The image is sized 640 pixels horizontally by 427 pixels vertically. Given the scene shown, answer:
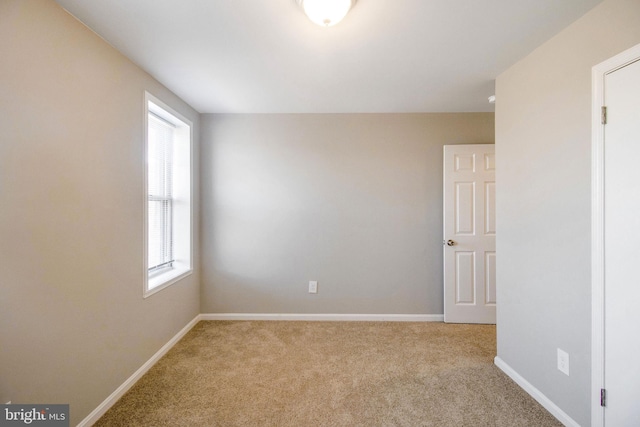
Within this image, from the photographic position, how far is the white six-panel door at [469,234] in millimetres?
3129

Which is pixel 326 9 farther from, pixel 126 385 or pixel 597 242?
pixel 126 385

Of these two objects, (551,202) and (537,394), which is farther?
(537,394)

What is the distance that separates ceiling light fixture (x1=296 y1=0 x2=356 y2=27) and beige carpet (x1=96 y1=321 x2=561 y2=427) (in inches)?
91.3

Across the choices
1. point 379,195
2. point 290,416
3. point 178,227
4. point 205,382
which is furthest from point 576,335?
point 178,227

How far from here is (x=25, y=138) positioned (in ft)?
4.39

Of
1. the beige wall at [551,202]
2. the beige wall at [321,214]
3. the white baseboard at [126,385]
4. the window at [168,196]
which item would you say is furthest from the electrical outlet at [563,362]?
the window at [168,196]

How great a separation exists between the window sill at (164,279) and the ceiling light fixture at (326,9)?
2270 mm

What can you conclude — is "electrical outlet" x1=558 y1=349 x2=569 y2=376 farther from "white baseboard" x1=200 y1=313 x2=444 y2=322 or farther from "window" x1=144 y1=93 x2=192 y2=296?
"window" x1=144 y1=93 x2=192 y2=296

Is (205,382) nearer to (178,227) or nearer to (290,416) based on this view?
(290,416)

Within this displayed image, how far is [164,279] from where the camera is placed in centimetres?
258

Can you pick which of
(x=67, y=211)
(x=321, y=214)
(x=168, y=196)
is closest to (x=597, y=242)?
(x=321, y=214)

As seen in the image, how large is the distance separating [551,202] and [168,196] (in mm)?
3281

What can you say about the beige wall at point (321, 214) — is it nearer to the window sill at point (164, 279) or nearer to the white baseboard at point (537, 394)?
the window sill at point (164, 279)

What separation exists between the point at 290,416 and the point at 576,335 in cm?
179
